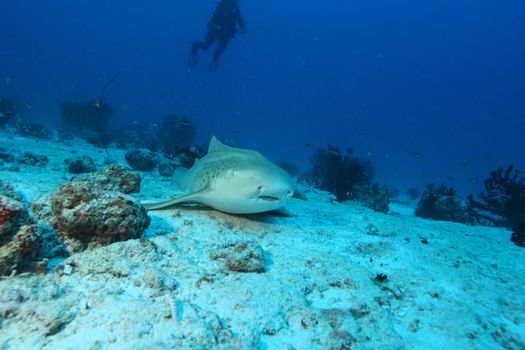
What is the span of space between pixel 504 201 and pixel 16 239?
14.7 m

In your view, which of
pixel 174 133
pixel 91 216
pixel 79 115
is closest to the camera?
pixel 91 216

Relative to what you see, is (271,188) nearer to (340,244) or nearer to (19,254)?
(340,244)

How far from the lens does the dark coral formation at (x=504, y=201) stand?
419 inches

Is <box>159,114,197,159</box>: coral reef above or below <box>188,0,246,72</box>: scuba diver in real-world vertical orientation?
below

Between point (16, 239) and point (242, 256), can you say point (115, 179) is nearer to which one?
point (16, 239)

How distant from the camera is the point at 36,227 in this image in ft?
7.73

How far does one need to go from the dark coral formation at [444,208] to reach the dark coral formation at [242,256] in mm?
10963

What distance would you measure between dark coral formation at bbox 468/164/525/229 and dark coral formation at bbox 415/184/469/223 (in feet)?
2.37

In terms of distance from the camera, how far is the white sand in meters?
1.79

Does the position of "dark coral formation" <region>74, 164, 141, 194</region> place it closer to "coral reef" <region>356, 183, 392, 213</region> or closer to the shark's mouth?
the shark's mouth

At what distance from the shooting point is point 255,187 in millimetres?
3721

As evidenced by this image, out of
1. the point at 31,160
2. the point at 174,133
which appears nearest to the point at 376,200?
the point at 31,160

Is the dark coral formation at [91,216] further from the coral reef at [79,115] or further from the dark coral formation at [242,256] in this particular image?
the coral reef at [79,115]

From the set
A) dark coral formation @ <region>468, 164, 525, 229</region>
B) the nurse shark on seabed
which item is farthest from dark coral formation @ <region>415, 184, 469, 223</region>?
the nurse shark on seabed
